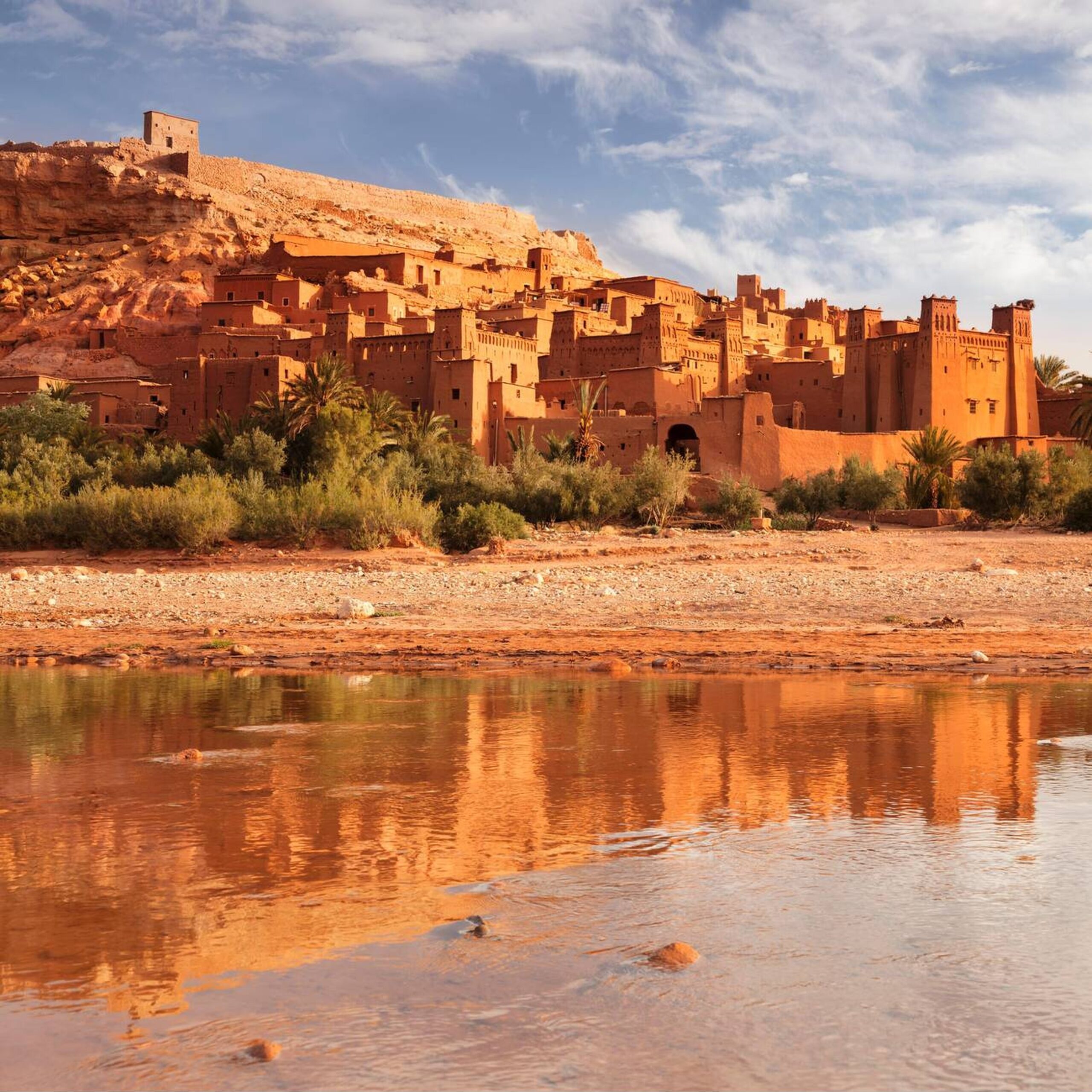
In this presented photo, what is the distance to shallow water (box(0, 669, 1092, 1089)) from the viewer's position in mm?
3311

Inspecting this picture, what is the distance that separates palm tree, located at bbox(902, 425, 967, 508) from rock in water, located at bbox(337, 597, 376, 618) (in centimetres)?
2127

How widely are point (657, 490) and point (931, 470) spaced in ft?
29.9

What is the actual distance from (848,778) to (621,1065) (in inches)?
151

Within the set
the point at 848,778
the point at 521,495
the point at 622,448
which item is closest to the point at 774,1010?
the point at 848,778

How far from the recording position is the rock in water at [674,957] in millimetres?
3918

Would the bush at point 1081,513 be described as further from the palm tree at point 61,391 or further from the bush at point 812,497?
the palm tree at point 61,391

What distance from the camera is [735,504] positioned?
102ft

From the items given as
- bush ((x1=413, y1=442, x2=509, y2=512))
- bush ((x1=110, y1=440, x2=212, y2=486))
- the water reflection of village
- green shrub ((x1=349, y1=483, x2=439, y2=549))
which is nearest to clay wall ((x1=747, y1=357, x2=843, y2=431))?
bush ((x1=413, y1=442, x2=509, y2=512))

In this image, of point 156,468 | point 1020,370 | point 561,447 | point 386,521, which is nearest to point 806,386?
point 1020,370

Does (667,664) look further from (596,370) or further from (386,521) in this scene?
(596,370)

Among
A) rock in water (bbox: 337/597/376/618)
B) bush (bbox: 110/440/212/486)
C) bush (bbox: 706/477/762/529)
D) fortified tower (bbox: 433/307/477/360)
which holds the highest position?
fortified tower (bbox: 433/307/477/360)

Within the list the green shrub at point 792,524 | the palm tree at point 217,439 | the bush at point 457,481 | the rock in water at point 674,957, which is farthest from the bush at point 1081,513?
the rock in water at point 674,957

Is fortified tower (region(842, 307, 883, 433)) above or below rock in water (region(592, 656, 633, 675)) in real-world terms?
above

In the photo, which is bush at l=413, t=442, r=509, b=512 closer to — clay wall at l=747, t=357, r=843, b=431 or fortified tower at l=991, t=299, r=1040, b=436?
clay wall at l=747, t=357, r=843, b=431
